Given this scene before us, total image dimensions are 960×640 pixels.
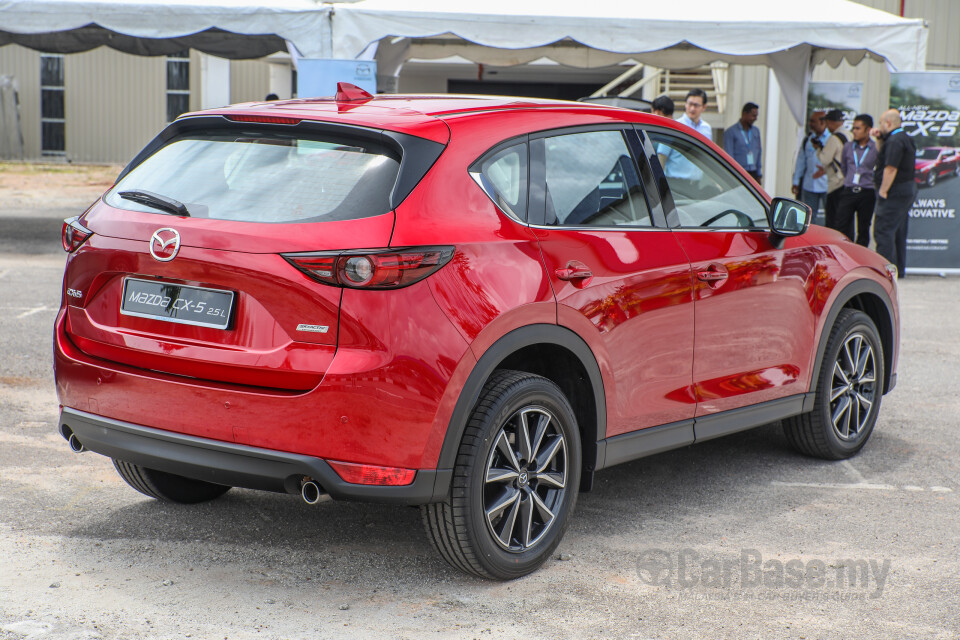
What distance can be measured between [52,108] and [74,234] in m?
31.1

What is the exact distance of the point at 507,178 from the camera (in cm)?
367

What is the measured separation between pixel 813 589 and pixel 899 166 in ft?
32.7

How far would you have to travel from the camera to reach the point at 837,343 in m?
5.09

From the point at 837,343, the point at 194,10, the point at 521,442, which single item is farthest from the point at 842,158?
the point at 521,442

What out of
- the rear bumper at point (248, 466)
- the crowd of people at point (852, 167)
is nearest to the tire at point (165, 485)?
the rear bumper at point (248, 466)

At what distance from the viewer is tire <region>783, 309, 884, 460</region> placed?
510cm

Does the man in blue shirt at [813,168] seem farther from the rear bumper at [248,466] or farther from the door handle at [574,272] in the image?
the rear bumper at [248,466]

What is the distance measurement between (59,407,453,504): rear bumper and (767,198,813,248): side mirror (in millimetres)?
2082

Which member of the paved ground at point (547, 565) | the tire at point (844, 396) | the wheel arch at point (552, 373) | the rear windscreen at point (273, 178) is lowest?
the paved ground at point (547, 565)

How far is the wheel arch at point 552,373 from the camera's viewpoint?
3334 mm

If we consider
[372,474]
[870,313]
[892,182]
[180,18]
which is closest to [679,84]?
[892,182]

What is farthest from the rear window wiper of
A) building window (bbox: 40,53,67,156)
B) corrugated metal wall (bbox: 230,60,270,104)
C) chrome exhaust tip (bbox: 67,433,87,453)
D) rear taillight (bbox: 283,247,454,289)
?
building window (bbox: 40,53,67,156)

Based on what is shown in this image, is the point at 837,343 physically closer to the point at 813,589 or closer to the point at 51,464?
the point at 813,589

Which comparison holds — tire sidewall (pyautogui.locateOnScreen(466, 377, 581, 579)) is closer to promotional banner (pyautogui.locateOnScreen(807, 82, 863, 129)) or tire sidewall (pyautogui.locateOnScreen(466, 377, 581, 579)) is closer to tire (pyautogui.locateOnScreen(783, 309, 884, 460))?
tire (pyautogui.locateOnScreen(783, 309, 884, 460))
